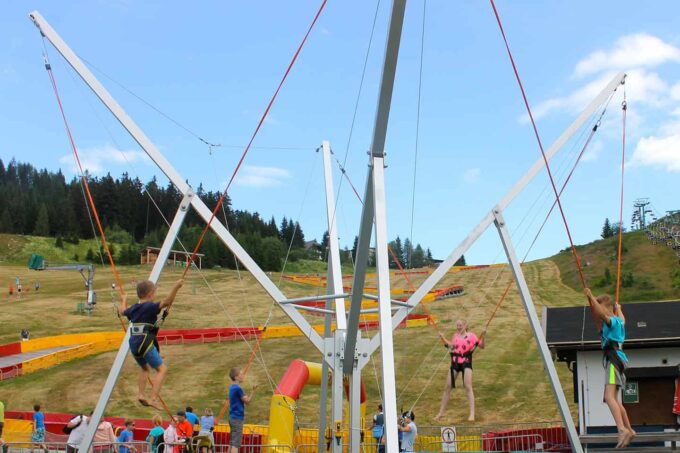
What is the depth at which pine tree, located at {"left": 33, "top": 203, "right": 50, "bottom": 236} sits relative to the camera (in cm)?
11725

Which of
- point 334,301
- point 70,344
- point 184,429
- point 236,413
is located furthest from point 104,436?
point 70,344

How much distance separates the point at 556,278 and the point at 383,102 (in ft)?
202

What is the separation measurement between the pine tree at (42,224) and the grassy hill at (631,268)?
239 feet

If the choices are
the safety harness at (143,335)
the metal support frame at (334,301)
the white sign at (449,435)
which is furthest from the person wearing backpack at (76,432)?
the white sign at (449,435)

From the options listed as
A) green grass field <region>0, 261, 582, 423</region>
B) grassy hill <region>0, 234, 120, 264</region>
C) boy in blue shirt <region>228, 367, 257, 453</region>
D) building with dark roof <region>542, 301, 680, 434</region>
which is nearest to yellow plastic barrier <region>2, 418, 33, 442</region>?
green grass field <region>0, 261, 582, 423</region>

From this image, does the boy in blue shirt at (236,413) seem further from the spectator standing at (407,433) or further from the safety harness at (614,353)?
the safety harness at (614,353)

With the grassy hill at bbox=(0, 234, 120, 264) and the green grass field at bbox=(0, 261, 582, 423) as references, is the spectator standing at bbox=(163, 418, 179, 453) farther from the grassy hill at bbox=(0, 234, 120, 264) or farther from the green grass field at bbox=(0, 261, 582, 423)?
the grassy hill at bbox=(0, 234, 120, 264)

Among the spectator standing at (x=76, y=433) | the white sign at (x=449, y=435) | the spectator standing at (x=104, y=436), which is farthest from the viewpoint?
the white sign at (x=449, y=435)

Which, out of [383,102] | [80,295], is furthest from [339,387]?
[80,295]

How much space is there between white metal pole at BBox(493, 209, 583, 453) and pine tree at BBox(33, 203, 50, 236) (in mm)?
112512

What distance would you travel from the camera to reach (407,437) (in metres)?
14.8

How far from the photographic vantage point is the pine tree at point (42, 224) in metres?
117

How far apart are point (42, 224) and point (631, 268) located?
8393 cm

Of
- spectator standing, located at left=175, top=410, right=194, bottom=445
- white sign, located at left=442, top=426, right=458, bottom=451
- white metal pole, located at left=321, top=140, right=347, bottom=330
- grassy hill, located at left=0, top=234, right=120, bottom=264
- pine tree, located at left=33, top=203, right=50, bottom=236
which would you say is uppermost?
Result: pine tree, located at left=33, top=203, right=50, bottom=236
